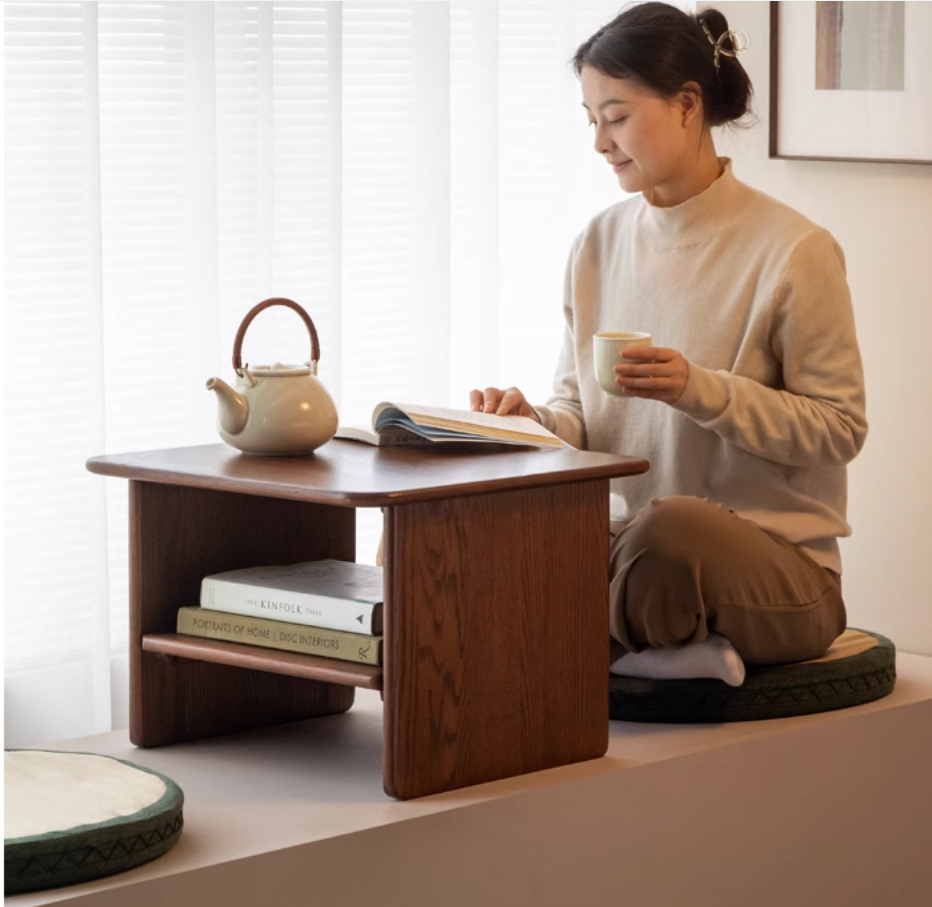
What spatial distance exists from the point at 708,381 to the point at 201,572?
0.63 m

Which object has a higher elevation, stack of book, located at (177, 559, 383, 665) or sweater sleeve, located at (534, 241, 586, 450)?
sweater sleeve, located at (534, 241, 586, 450)

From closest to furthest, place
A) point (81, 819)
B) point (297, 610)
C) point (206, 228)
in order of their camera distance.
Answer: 1. point (81, 819)
2. point (297, 610)
3. point (206, 228)

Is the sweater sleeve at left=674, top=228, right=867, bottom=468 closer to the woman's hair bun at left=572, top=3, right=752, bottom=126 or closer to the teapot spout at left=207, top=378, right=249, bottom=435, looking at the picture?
the woman's hair bun at left=572, top=3, right=752, bottom=126

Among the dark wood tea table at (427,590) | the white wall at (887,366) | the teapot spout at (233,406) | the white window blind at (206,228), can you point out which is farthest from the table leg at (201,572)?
the white wall at (887,366)

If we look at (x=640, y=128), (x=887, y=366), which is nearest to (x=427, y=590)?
(x=640, y=128)

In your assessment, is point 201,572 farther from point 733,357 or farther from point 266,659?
point 733,357

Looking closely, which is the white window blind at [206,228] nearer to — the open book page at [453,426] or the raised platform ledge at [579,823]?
the raised platform ledge at [579,823]

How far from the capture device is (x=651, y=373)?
1.81 meters

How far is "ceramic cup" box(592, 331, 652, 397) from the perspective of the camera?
1.80 m

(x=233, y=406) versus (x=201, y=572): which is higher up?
(x=233, y=406)

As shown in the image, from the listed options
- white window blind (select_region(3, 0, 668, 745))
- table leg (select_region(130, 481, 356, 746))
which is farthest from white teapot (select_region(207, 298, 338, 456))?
white window blind (select_region(3, 0, 668, 745))

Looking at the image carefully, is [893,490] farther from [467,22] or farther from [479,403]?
[467,22]

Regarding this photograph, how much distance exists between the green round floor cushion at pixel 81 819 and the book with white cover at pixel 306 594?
20cm

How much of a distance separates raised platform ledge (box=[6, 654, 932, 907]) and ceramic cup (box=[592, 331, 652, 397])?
1.33ft
